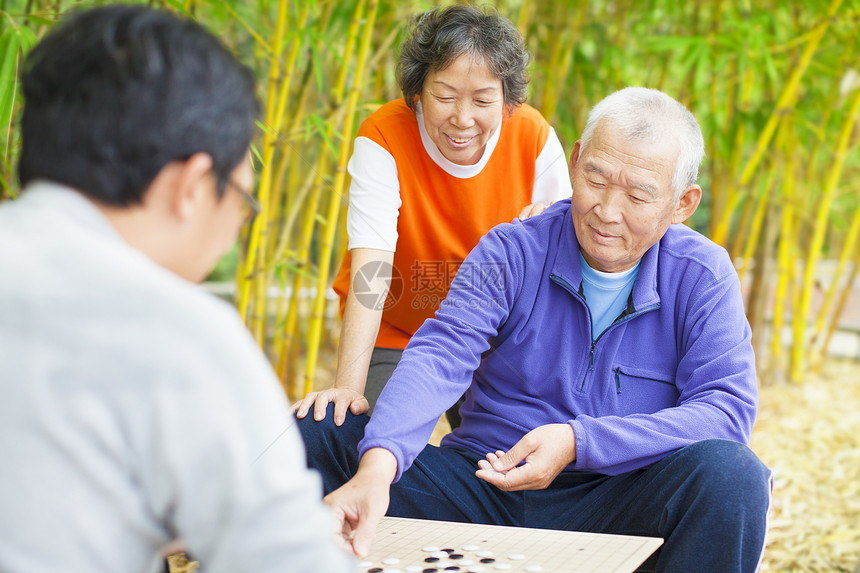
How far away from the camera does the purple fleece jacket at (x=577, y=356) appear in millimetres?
1141

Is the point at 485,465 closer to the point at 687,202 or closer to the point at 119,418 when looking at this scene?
the point at 687,202

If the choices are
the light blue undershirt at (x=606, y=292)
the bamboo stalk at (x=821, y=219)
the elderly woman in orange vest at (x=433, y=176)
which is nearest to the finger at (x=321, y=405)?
the elderly woman in orange vest at (x=433, y=176)

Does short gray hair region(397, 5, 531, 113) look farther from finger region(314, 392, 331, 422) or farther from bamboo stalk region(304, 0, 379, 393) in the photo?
finger region(314, 392, 331, 422)

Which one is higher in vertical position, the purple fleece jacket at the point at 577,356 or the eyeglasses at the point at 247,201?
the eyeglasses at the point at 247,201

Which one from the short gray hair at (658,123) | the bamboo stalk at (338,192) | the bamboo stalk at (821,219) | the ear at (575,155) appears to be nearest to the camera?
the short gray hair at (658,123)

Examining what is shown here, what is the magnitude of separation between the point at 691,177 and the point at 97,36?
943 millimetres

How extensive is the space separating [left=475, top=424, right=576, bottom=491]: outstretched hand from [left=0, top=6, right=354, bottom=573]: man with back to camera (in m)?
0.55

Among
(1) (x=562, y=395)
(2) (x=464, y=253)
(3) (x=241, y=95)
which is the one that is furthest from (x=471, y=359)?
(3) (x=241, y=95)

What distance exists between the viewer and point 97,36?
618 millimetres

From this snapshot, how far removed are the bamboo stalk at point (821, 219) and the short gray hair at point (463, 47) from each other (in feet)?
6.61

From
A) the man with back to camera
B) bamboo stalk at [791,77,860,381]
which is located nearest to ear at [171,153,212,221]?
the man with back to camera

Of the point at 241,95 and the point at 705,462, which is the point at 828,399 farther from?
the point at 241,95

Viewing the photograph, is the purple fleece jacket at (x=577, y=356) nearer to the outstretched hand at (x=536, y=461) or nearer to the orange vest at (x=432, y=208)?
the outstretched hand at (x=536, y=461)

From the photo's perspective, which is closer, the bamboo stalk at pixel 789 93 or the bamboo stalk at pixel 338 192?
the bamboo stalk at pixel 338 192
